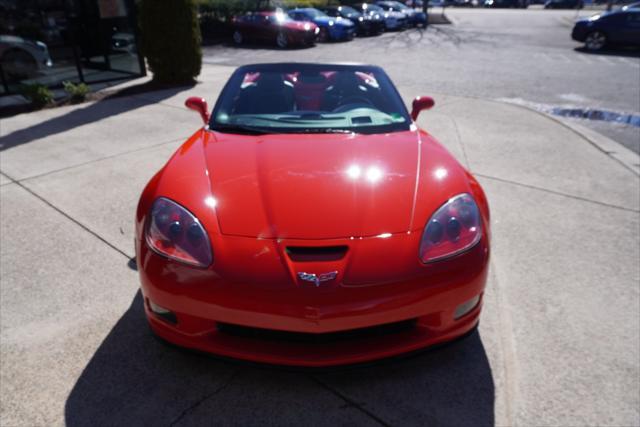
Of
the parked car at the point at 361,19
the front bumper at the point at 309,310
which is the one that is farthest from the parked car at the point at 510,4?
the front bumper at the point at 309,310

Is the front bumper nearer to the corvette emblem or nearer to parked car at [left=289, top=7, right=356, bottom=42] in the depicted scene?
the corvette emblem

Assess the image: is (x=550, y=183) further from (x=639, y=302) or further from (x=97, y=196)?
(x=97, y=196)

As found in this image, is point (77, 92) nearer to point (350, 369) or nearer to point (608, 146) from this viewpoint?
point (350, 369)

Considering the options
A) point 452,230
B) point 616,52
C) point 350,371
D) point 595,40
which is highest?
point 452,230

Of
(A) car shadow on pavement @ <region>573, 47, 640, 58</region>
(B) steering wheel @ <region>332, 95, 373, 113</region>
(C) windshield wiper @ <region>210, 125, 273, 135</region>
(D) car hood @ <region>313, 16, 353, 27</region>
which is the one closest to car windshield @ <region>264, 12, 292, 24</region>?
(D) car hood @ <region>313, 16, 353, 27</region>

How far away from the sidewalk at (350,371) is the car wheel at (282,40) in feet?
47.4

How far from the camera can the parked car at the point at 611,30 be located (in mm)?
14492

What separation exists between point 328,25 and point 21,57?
504 inches

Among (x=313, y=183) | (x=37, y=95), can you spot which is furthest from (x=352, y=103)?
(x=37, y=95)

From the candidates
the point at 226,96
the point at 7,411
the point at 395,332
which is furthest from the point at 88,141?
the point at 395,332

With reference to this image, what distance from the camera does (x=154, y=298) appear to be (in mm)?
1974

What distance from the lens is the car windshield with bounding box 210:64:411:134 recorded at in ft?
9.75

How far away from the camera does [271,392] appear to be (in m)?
2.08

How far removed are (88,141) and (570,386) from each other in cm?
600
